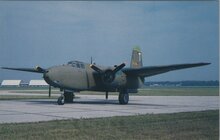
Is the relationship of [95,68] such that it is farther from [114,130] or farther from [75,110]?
[114,130]

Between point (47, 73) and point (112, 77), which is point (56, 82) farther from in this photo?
point (112, 77)

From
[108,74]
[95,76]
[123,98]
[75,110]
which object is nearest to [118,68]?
[108,74]

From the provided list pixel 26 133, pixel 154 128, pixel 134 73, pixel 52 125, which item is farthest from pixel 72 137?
pixel 134 73

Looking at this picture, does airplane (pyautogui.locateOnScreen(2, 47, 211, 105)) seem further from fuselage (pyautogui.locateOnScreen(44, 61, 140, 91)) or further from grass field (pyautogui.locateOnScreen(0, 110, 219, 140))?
grass field (pyautogui.locateOnScreen(0, 110, 219, 140))

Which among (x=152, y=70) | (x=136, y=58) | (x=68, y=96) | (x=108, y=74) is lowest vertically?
(x=68, y=96)

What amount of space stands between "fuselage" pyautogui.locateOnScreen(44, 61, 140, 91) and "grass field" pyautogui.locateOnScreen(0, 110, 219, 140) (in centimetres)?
1091

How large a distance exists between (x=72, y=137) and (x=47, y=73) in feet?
45.6

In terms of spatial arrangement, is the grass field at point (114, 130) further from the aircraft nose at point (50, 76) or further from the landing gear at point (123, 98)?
the landing gear at point (123, 98)

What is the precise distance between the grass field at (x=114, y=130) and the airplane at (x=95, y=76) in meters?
11.2

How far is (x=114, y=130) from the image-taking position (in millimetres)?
10953

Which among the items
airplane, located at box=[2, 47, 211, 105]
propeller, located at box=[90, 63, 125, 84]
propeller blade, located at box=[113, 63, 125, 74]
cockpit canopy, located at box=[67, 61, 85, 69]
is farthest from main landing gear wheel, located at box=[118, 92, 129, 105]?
cockpit canopy, located at box=[67, 61, 85, 69]

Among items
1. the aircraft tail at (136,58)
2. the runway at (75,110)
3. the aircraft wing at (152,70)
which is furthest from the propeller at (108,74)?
the aircraft tail at (136,58)

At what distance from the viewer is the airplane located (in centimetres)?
2373

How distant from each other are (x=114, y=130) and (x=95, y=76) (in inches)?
619
